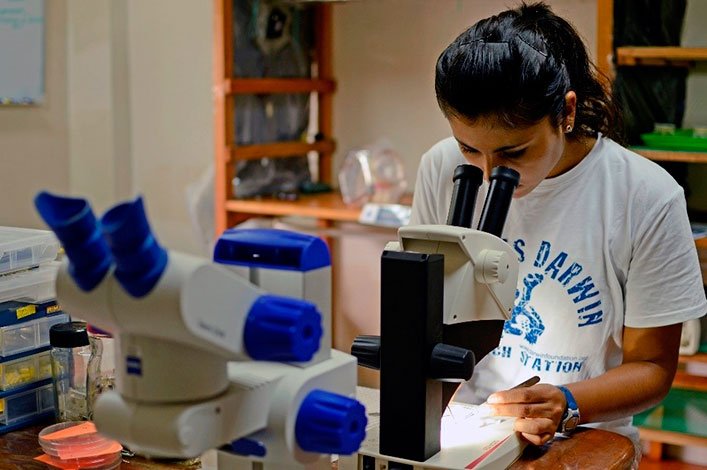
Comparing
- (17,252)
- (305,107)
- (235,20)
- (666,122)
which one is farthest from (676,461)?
(17,252)

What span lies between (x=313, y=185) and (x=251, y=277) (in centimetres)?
241

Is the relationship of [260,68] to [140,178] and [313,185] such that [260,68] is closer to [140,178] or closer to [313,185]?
[313,185]

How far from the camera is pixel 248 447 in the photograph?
39.0 inches

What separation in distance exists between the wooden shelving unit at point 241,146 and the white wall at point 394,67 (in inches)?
3.7

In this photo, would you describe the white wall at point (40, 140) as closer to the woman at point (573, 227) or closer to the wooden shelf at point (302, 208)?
the wooden shelf at point (302, 208)

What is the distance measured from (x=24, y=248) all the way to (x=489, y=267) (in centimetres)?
77

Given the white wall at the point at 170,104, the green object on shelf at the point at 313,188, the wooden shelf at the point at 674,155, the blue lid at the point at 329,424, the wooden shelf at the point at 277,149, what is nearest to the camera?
the blue lid at the point at 329,424

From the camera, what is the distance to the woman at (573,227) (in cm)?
153

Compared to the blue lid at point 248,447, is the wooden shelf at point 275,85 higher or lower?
higher

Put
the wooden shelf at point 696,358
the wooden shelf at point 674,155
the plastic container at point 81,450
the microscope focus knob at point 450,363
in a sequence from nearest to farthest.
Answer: the microscope focus knob at point 450,363
the plastic container at point 81,450
the wooden shelf at point 674,155
the wooden shelf at point 696,358

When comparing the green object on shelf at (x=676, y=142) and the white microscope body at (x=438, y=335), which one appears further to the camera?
the green object on shelf at (x=676, y=142)

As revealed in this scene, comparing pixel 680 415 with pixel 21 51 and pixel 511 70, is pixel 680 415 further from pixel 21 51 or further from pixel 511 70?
pixel 21 51

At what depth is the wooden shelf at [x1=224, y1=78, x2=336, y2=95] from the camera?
315 cm

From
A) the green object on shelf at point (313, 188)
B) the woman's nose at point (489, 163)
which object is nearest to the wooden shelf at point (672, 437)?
the green object on shelf at point (313, 188)
